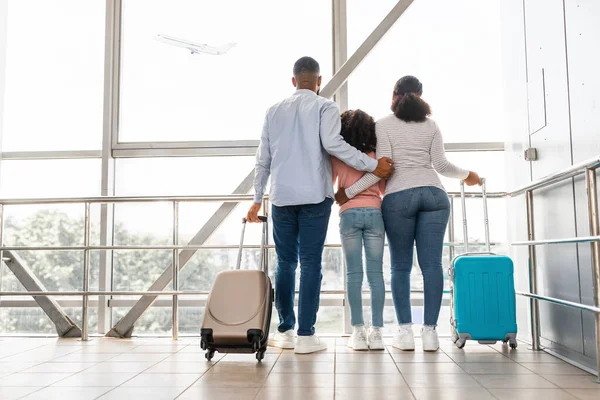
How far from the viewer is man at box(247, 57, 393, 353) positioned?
2.52 metres

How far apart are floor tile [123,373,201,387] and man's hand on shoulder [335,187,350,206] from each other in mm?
1029

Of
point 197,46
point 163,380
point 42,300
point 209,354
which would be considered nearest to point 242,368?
point 209,354

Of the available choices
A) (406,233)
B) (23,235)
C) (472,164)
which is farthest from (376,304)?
(23,235)

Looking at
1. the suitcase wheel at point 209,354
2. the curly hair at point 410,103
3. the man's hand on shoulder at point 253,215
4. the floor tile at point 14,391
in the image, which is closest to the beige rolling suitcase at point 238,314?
the suitcase wheel at point 209,354

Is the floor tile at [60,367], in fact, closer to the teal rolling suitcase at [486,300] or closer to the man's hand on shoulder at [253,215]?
the man's hand on shoulder at [253,215]

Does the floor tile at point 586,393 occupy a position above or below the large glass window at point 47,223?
below

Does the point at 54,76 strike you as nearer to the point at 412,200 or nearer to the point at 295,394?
the point at 412,200

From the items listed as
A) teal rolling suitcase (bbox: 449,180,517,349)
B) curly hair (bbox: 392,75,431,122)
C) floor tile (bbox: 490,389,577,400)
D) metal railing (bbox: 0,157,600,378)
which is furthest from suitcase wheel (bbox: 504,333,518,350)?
curly hair (bbox: 392,75,431,122)

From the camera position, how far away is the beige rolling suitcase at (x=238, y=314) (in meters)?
2.29

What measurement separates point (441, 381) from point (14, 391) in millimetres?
1433

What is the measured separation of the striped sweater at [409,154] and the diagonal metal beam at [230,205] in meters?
0.84

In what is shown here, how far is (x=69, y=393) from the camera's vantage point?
1.82 m

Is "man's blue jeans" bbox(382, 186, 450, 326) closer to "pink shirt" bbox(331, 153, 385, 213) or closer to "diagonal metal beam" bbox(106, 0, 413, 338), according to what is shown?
"pink shirt" bbox(331, 153, 385, 213)

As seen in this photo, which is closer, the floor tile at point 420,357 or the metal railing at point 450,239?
the metal railing at point 450,239
